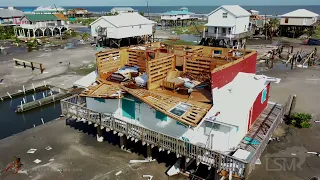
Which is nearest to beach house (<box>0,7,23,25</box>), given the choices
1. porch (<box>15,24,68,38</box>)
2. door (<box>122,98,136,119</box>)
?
porch (<box>15,24,68,38</box>)

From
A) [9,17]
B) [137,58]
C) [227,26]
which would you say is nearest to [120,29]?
[227,26]

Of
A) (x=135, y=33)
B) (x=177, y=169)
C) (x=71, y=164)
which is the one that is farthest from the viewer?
(x=135, y=33)

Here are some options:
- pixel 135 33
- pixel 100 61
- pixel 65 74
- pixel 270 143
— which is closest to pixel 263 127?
pixel 270 143

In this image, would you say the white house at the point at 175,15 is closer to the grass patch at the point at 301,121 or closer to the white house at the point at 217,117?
the grass patch at the point at 301,121

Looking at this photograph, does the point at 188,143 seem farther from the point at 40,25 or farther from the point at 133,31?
the point at 40,25

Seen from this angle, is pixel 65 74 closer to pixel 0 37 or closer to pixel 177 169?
pixel 177 169

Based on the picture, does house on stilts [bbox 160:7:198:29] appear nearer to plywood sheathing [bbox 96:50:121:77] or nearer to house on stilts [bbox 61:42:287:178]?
plywood sheathing [bbox 96:50:121:77]
